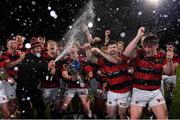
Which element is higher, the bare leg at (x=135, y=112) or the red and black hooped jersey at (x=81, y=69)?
the red and black hooped jersey at (x=81, y=69)

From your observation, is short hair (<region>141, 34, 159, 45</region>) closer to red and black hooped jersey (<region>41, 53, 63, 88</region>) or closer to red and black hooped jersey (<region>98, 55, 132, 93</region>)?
red and black hooped jersey (<region>98, 55, 132, 93</region>)

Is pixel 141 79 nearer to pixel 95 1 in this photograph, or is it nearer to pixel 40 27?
pixel 40 27

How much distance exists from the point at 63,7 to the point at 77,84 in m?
8.80

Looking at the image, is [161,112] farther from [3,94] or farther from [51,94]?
[3,94]

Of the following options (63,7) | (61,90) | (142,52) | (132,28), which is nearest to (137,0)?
(132,28)

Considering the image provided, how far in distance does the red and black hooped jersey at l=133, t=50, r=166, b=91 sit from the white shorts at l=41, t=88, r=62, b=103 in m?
2.70

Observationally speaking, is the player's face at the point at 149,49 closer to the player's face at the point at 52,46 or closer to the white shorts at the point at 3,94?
the player's face at the point at 52,46

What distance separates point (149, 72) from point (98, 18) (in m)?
14.2

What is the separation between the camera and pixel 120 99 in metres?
9.45

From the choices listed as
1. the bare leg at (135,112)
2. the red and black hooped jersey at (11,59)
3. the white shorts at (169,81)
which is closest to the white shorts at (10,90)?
the red and black hooped jersey at (11,59)

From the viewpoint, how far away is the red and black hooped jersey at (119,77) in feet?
31.1

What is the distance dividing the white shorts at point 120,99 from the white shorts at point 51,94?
71.2 inches

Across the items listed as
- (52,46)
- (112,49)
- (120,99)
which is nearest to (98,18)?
(52,46)

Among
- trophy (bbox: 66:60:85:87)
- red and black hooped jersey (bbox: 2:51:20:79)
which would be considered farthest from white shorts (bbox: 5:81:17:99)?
trophy (bbox: 66:60:85:87)
